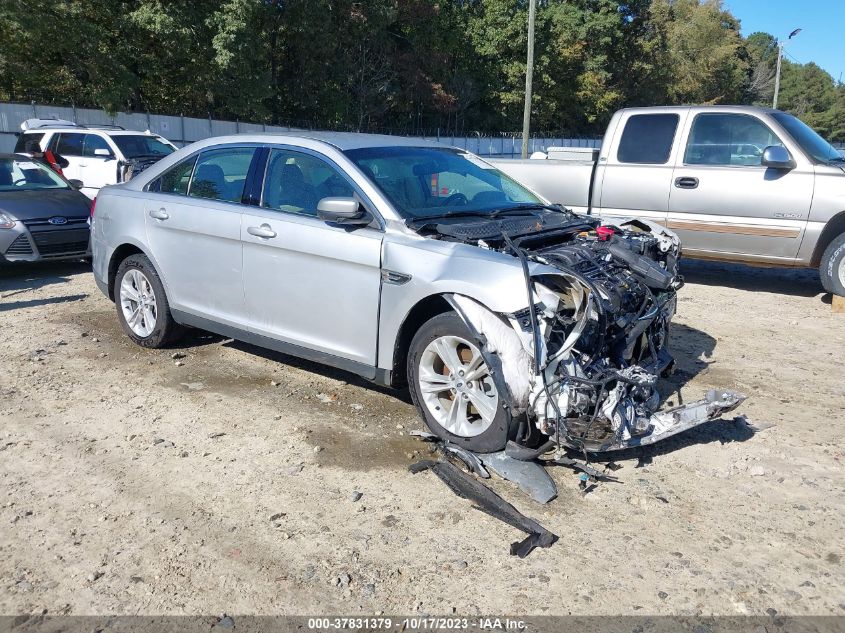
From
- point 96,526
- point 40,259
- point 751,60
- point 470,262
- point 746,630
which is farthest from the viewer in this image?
point 751,60

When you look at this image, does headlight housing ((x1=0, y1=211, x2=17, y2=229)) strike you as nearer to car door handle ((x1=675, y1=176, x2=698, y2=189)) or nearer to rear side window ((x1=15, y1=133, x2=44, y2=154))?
rear side window ((x1=15, y1=133, x2=44, y2=154))

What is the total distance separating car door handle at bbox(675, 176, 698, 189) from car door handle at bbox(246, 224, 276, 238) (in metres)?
5.60

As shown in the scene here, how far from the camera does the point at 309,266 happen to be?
4.91 meters

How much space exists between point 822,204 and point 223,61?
90.1ft

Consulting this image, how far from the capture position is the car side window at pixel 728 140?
8484 mm

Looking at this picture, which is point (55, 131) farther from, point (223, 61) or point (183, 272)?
point (223, 61)

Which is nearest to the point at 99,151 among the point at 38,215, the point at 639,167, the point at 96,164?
the point at 96,164

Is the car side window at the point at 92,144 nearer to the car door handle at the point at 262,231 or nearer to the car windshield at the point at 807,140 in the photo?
the car door handle at the point at 262,231

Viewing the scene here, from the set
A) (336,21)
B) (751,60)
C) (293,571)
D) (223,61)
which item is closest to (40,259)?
(293,571)

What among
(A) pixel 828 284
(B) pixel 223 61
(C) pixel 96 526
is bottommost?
(C) pixel 96 526

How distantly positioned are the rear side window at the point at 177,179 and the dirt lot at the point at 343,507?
1.41 m

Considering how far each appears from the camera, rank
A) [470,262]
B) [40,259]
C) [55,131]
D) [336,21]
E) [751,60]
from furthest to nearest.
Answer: [751,60] < [336,21] < [55,131] < [40,259] < [470,262]

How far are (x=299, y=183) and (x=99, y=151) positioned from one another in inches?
436

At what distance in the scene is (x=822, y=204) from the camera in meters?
7.98
